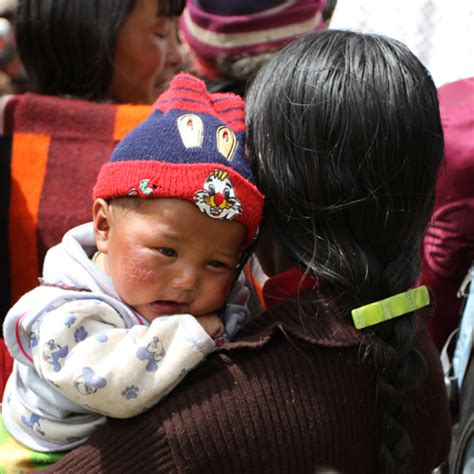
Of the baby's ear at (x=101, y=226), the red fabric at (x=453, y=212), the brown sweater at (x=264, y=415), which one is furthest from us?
the red fabric at (x=453, y=212)

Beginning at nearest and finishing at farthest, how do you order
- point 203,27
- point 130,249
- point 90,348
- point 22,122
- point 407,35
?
point 90,348 → point 130,249 → point 22,122 → point 407,35 → point 203,27

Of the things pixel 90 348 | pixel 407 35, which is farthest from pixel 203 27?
pixel 90 348

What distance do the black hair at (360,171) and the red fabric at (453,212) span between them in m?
0.55

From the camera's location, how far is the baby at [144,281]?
146cm

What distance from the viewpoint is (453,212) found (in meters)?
2.14

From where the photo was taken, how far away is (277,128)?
5.03ft

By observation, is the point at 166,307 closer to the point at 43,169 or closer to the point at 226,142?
the point at 226,142

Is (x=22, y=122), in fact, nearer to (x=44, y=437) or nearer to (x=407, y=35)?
(x=44, y=437)

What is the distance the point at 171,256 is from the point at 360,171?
39cm

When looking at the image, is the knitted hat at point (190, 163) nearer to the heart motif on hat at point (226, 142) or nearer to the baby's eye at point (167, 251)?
the heart motif on hat at point (226, 142)

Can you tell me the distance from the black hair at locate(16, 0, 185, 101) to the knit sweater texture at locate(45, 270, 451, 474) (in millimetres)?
1519

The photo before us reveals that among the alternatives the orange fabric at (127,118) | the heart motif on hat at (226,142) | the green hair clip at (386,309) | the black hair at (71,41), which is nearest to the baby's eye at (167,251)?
the heart motif on hat at (226,142)

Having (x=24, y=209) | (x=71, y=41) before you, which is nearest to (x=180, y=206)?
(x=24, y=209)

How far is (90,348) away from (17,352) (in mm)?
213
